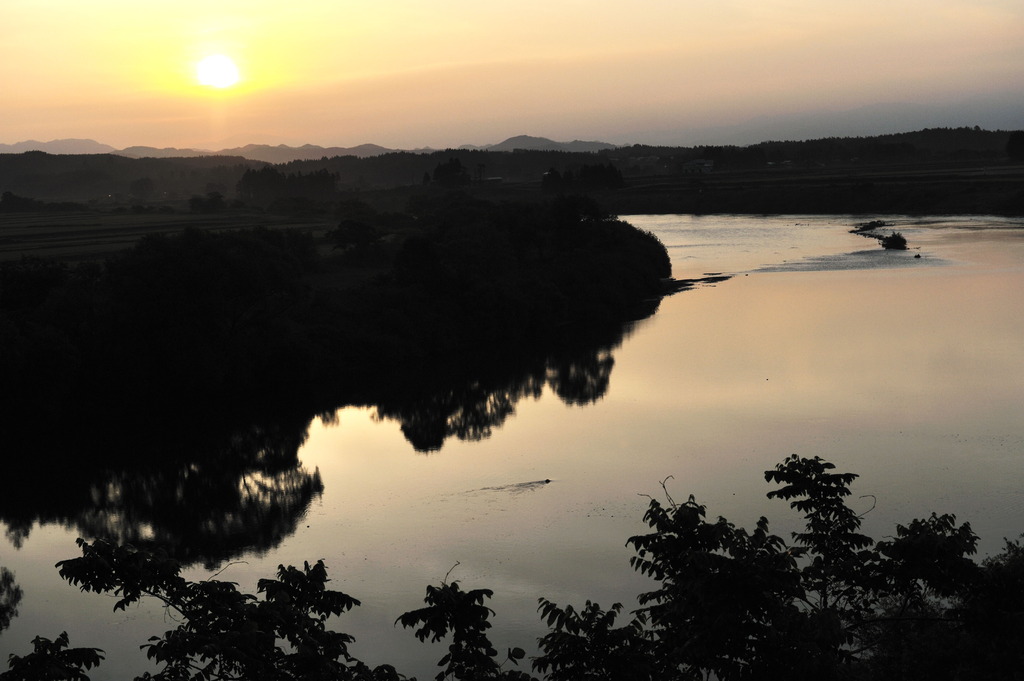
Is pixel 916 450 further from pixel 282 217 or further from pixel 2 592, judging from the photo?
pixel 282 217

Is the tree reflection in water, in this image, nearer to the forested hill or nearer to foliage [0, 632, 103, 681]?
foliage [0, 632, 103, 681]

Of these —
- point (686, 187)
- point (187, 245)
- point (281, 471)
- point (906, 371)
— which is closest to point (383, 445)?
point (281, 471)

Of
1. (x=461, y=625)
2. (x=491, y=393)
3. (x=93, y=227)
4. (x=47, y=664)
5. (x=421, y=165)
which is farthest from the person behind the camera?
(x=421, y=165)

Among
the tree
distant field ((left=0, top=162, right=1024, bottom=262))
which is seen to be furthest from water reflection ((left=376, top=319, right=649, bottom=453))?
the tree

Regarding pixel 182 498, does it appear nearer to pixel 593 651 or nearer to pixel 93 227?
pixel 593 651

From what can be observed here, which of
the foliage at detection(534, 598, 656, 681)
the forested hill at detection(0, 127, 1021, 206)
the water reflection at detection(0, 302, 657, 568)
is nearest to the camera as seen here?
the foliage at detection(534, 598, 656, 681)

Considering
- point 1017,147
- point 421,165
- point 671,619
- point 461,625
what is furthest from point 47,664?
point 421,165
